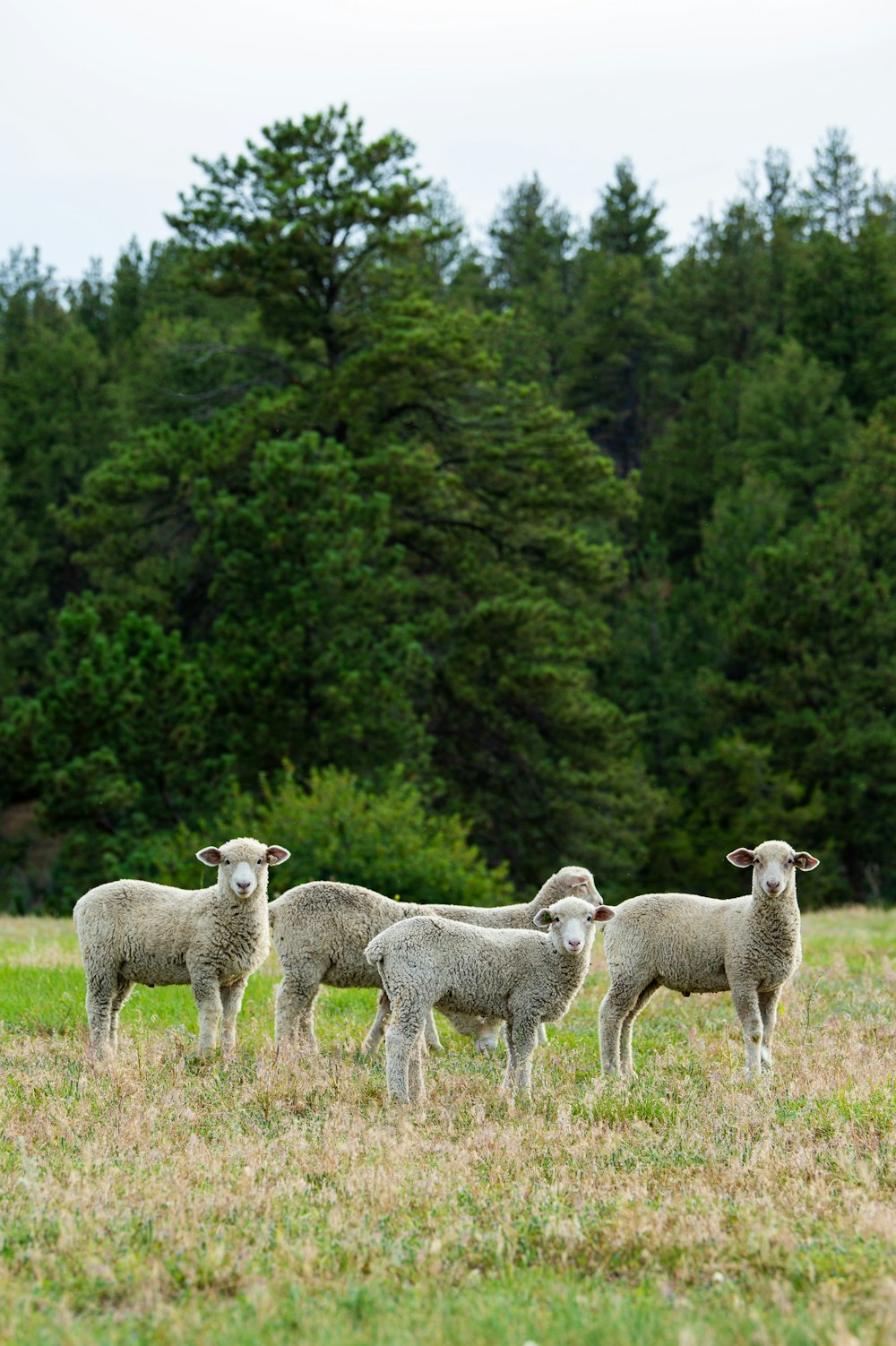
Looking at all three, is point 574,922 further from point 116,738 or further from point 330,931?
point 116,738

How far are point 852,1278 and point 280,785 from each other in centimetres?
2275

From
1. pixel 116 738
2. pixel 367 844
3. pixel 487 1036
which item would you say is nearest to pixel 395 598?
pixel 116 738

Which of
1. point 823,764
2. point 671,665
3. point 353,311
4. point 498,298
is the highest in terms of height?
point 498,298

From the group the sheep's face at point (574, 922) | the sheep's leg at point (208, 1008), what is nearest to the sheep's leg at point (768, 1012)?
the sheep's face at point (574, 922)

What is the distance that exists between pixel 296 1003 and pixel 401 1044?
1.82m

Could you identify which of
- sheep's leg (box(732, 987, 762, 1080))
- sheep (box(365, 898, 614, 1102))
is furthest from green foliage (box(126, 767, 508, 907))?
sheep (box(365, 898, 614, 1102))

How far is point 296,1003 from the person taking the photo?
1061 cm

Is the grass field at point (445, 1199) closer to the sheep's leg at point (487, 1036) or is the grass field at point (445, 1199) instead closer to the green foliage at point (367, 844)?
the sheep's leg at point (487, 1036)

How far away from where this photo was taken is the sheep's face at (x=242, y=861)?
10.1 m

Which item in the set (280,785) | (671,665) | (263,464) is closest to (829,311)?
(671,665)

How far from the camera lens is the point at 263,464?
34000 mm

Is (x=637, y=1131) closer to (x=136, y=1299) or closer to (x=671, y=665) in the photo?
(x=136, y=1299)

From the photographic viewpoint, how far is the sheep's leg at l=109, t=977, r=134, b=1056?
419 inches

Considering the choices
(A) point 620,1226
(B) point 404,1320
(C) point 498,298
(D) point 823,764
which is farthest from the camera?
(C) point 498,298
